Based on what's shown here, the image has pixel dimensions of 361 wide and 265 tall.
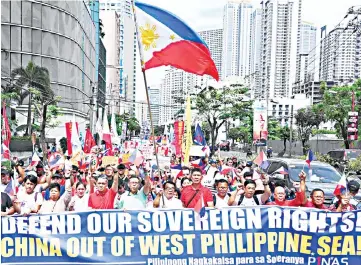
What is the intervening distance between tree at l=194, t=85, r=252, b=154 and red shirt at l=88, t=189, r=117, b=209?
2578 centimetres

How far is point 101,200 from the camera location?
18.3 ft

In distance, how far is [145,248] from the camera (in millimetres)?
4840

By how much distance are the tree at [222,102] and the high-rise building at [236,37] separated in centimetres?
4294

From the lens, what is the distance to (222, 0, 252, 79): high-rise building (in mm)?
77463

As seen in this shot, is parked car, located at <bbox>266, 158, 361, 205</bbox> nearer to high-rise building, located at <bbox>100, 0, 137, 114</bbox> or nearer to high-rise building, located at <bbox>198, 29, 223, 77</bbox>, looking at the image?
high-rise building, located at <bbox>198, 29, 223, 77</bbox>

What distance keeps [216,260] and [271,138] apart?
56.5 m

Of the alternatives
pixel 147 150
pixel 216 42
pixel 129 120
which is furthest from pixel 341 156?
pixel 129 120

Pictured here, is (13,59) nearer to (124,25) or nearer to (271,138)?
(271,138)

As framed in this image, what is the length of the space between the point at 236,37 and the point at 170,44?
7640 cm

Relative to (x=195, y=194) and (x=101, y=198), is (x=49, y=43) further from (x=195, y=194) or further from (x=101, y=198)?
(x=195, y=194)

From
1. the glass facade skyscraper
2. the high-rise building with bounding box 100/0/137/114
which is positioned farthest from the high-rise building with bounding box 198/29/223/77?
the high-rise building with bounding box 100/0/137/114

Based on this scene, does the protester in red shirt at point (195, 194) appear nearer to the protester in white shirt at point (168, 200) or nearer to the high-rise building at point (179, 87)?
the protester in white shirt at point (168, 200)

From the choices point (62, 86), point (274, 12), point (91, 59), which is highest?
point (274, 12)

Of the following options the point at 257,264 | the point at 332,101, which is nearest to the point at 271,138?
the point at 332,101
